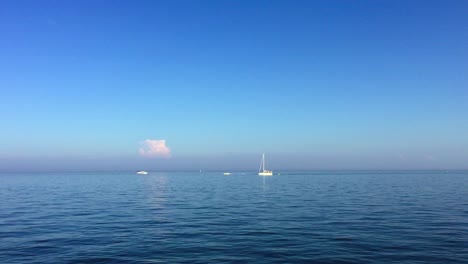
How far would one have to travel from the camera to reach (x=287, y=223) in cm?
3747

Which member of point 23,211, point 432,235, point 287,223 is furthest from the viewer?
point 23,211

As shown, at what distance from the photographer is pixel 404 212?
45.2 metres

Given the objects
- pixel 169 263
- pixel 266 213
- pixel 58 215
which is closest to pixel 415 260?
pixel 169 263

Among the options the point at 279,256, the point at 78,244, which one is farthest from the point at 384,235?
the point at 78,244

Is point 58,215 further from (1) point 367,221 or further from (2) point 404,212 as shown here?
(2) point 404,212

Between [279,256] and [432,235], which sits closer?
[279,256]

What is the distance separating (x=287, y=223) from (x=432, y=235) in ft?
43.3

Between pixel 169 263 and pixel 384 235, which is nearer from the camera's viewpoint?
pixel 169 263

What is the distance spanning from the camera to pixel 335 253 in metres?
24.9

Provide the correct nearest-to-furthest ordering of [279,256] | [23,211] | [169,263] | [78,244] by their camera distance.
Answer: [169,263] < [279,256] < [78,244] < [23,211]

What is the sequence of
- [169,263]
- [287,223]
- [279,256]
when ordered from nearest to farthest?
1. [169,263]
2. [279,256]
3. [287,223]

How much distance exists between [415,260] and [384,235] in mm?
7913

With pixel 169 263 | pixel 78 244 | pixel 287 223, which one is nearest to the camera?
pixel 169 263

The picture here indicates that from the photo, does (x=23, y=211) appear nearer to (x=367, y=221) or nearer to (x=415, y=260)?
(x=367, y=221)
